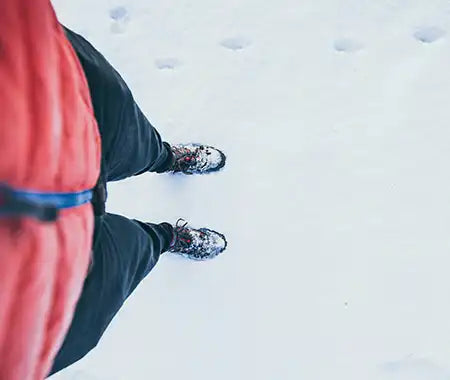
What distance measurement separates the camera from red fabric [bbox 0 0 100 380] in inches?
16.4

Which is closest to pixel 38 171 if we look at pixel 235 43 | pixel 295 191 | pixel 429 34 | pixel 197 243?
pixel 197 243

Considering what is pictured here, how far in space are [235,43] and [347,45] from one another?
11.0 inches

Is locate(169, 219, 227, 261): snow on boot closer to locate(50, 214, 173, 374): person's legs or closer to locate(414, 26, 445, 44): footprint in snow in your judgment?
locate(50, 214, 173, 374): person's legs

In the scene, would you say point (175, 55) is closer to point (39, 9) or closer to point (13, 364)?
point (39, 9)

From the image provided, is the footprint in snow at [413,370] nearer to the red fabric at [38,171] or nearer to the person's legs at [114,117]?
the person's legs at [114,117]

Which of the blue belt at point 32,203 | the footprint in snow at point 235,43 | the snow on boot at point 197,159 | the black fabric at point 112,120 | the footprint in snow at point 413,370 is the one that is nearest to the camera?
the blue belt at point 32,203

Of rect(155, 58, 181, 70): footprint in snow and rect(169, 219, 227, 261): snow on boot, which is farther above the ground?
rect(155, 58, 181, 70): footprint in snow

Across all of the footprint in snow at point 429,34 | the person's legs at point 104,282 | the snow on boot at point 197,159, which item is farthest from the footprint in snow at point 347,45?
the person's legs at point 104,282

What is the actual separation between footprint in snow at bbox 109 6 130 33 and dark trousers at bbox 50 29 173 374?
2.15 feet

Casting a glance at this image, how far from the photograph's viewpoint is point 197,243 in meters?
1.20

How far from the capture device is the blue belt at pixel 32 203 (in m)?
0.40

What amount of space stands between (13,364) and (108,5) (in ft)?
3.82

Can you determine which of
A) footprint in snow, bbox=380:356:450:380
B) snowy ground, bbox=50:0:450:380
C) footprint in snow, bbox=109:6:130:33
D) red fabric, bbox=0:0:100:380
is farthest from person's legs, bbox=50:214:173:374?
footprint in snow, bbox=109:6:130:33

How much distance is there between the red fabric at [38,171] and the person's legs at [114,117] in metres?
0.12
